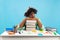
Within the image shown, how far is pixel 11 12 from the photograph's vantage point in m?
3.26

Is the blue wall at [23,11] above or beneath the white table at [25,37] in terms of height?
above

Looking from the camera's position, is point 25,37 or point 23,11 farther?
point 23,11

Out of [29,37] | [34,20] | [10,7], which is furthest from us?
[10,7]

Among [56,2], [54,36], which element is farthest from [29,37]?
[56,2]

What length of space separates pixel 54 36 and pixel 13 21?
5.52 feet

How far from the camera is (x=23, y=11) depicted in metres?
3.27

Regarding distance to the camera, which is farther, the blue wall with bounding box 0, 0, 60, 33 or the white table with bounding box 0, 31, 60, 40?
the blue wall with bounding box 0, 0, 60, 33

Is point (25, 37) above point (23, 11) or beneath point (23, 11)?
beneath

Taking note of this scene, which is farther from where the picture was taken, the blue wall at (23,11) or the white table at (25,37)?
the blue wall at (23,11)

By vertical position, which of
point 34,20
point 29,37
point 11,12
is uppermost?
point 11,12

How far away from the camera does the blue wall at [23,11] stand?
10.7 feet

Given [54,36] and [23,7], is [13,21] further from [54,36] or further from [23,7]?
[54,36]

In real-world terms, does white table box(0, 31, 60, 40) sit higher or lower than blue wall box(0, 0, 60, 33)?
lower

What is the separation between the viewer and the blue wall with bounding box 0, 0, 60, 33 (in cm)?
325
